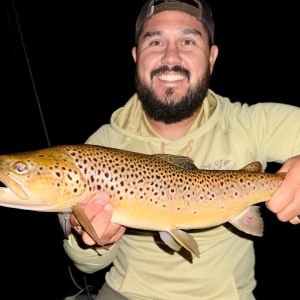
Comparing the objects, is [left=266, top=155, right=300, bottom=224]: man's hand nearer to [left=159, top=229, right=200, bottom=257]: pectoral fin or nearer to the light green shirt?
the light green shirt

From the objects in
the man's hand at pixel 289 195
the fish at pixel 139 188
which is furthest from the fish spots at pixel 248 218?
the man's hand at pixel 289 195

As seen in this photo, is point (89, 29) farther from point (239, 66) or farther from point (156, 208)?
point (156, 208)

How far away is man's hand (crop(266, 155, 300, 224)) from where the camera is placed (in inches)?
91.3

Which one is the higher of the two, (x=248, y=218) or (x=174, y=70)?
(x=174, y=70)

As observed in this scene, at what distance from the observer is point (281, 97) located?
982 inches

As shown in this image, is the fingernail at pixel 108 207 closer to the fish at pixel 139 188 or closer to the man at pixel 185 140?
the fish at pixel 139 188

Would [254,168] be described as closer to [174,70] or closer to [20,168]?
[174,70]

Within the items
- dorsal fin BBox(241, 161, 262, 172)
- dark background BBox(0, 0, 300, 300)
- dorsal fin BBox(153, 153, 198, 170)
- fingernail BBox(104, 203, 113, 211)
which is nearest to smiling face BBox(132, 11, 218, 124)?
dorsal fin BBox(153, 153, 198, 170)

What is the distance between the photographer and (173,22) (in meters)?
3.08

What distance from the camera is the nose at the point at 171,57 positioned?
2.98 meters

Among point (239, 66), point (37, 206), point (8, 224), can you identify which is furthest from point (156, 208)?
point (239, 66)

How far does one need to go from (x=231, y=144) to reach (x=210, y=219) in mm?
700

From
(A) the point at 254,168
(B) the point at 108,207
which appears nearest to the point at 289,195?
(A) the point at 254,168

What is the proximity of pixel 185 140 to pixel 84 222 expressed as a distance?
1138 millimetres
